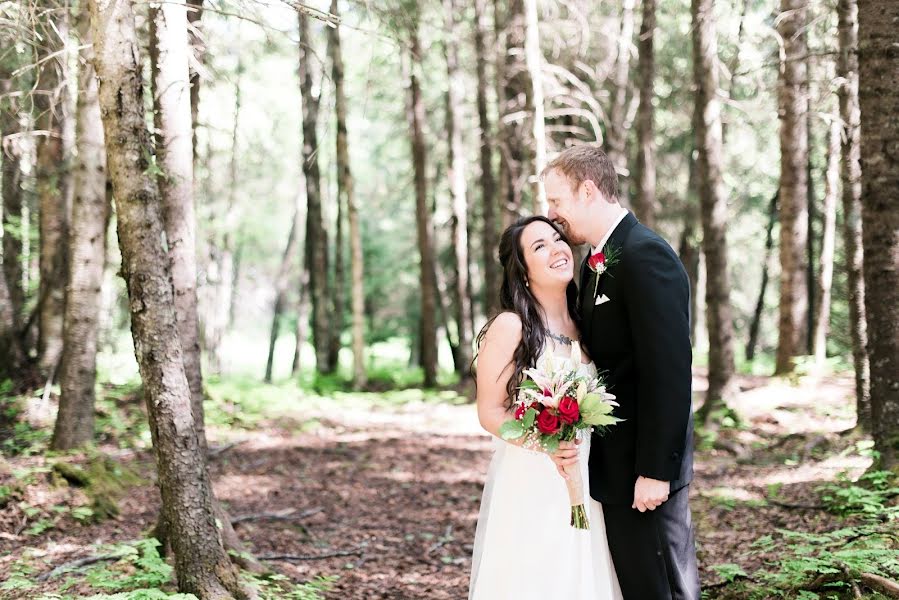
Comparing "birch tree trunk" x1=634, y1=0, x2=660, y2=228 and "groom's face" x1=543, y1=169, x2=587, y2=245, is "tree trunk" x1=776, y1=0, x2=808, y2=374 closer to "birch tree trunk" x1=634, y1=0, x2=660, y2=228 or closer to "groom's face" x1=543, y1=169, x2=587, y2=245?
"birch tree trunk" x1=634, y1=0, x2=660, y2=228

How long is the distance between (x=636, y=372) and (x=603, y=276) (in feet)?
1.48

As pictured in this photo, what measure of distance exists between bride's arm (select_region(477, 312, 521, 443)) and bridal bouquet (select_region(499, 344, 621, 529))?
186 millimetres

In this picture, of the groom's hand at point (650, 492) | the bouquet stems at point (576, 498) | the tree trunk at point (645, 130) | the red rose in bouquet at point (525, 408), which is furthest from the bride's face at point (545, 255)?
the tree trunk at point (645, 130)

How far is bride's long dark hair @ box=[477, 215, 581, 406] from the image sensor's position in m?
3.35

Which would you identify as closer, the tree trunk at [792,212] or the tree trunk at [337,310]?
the tree trunk at [792,212]

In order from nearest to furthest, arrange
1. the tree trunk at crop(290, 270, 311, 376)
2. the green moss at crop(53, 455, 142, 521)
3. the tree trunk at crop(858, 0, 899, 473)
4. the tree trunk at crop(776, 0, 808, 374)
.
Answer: the tree trunk at crop(858, 0, 899, 473) < the green moss at crop(53, 455, 142, 521) < the tree trunk at crop(776, 0, 808, 374) < the tree trunk at crop(290, 270, 311, 376)

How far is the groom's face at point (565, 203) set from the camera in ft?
11.1

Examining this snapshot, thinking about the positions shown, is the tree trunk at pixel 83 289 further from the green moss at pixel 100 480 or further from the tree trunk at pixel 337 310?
the tree trunk at pixel 337 310

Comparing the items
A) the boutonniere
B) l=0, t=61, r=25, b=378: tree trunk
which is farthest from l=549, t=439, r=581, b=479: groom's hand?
l=0, t=61, r=25, b=378: tree trunk

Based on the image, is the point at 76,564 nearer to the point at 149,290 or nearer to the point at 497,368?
the point at 149,290

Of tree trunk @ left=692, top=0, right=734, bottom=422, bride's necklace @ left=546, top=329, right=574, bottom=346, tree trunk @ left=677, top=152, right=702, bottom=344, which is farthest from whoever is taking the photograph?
tree trunk @ left=677, top=152, right=702, bottom=344

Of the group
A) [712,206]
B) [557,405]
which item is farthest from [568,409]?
[712,206]

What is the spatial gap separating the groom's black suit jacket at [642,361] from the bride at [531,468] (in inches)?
6.1

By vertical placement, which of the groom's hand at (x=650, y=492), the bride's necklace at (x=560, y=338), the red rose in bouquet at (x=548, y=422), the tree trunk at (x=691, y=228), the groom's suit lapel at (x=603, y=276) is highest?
the tree trunk at (x=691, y=228)
